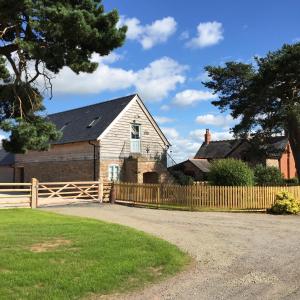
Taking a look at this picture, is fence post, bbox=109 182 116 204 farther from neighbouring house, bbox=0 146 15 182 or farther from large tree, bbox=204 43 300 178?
neighbouring house, bbox=0 146 15 182

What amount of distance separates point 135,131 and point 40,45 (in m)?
23.0

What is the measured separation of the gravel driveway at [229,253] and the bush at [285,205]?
4.62 ft

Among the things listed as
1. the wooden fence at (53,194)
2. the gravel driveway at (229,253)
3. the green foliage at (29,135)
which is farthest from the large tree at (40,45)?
the wooden fence at (53,194)

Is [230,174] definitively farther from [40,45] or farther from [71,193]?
[40,45]

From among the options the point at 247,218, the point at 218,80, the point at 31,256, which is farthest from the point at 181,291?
the point at 218,80

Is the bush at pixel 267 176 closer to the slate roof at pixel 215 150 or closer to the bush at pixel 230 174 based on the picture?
the bush at pixel 230 174

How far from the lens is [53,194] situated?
2625cm

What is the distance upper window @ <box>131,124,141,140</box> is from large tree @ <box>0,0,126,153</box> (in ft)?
68.5

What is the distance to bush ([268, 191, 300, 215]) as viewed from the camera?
2273cm

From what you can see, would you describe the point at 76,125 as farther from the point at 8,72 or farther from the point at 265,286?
the point at 265,286

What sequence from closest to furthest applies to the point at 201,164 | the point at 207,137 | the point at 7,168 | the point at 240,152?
the point at 7,168
the point at 240,152
the point at 201,164
the point at 207,137

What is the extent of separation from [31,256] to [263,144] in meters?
29.4

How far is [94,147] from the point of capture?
33.1 meters

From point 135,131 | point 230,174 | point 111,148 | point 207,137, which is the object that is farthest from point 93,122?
point 207,137
